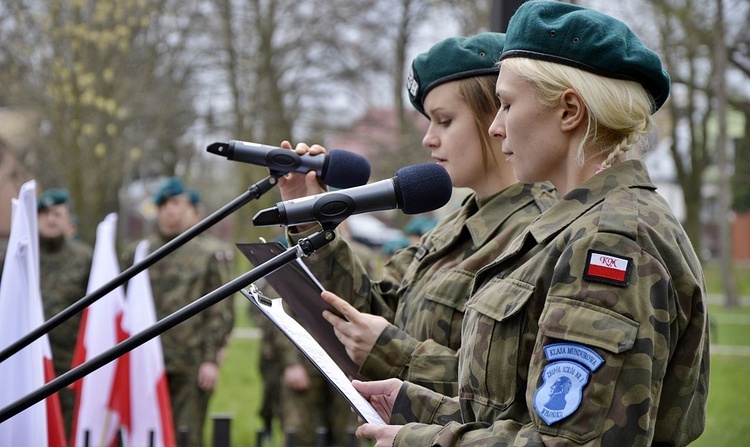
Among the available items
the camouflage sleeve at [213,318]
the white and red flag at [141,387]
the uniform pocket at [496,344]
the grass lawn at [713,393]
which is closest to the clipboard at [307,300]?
the uniform pocket at [496,344]

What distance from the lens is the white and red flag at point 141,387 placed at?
5.73 m

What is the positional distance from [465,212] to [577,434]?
1.32 m

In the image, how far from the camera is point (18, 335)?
10.6 feet

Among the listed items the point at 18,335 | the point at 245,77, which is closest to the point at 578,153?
the point at 18,335

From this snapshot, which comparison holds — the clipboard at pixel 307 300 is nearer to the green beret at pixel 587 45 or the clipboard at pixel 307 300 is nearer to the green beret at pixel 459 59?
the green beret at pixel 459 59

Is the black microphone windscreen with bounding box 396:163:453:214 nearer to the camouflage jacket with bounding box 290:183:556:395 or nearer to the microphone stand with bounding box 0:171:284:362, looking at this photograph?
the camouflage jacket with bounding box 290:183:556:395

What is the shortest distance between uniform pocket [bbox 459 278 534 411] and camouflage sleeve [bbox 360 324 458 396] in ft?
2.06

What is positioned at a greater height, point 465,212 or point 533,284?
point 465,212

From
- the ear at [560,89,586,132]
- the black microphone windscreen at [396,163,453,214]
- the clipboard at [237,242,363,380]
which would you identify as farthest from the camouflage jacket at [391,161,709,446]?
the clipboard at [237,242,363,380]

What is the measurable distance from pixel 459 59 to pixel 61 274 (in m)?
5.38

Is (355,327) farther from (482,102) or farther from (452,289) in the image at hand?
(482,102)

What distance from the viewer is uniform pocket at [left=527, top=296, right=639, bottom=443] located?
5.37 ft

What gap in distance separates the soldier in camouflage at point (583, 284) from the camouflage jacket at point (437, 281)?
555mm

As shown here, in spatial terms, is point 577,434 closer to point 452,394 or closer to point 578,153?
point 578,153
